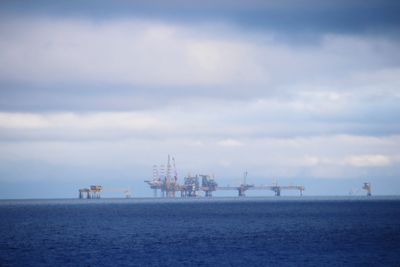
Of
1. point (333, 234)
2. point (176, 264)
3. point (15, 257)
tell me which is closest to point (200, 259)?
point (176, 264)

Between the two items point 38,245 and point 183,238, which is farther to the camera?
point 183,238

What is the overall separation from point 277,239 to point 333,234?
38.5 ft

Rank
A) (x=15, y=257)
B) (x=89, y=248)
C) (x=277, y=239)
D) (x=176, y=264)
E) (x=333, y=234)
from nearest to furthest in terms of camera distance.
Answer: (x=176, y=264), (x=15, y=257), (x=89, y=248), (x=277, y=239), (x=333, y=234)

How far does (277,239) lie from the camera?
258 ft

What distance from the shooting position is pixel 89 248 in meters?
69.1

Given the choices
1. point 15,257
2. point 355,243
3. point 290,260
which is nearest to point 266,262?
point 290,260

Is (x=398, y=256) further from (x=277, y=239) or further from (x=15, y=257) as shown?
(x=15, y=257)

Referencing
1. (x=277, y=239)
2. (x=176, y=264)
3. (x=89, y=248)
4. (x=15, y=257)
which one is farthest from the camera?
(x=277, y=239)

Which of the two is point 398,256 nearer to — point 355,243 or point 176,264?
point 355,243

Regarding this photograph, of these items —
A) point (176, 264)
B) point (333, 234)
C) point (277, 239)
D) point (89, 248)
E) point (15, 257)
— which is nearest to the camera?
point (176, 264)

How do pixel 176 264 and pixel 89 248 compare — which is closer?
pixel 176 264

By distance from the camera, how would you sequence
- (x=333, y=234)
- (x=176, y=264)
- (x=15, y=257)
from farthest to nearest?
1. (x=333, y=234)
2. (x=15, y=257)
3. (x=176, y=264)

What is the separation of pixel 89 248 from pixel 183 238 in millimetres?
16201

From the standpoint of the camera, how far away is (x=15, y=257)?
61281 millimetres
